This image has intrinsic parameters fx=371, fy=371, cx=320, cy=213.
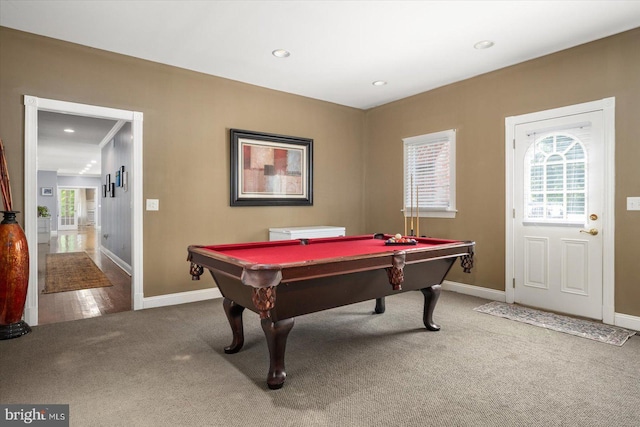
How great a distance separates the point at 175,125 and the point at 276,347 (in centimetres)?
294

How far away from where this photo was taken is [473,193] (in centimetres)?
445

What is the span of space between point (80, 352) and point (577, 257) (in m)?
4.37

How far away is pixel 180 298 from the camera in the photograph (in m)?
4.16

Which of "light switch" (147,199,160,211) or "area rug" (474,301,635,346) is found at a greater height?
"light switch" (147,199,160,211)

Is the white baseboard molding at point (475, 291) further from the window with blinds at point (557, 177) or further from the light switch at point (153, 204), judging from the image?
the light switch at point (153, 204)

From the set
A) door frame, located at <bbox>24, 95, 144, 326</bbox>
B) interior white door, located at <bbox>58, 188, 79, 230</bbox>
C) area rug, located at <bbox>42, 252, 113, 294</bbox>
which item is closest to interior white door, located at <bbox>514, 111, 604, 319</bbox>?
door frame, located at <bbox>24, 95, 144, 326</bbox>

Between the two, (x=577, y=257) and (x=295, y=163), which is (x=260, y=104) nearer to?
(x=295, y=163)

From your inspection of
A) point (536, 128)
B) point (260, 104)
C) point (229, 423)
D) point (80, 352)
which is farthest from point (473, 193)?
point (80, 352)

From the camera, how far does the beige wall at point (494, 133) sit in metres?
3.26

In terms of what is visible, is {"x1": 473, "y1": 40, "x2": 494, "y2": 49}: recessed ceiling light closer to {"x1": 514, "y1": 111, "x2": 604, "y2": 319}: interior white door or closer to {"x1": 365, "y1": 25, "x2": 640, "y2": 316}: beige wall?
{"x1": 365, "y1": 25, "x2": 640, "y2": 316}: beige wall

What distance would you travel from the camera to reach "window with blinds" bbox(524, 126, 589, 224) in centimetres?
356

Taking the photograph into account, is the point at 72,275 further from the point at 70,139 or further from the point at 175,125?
the point at 70,139

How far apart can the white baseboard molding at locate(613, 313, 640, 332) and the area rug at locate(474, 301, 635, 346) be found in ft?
0.24

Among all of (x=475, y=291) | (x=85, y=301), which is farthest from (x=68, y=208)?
(x=475, y=291)
